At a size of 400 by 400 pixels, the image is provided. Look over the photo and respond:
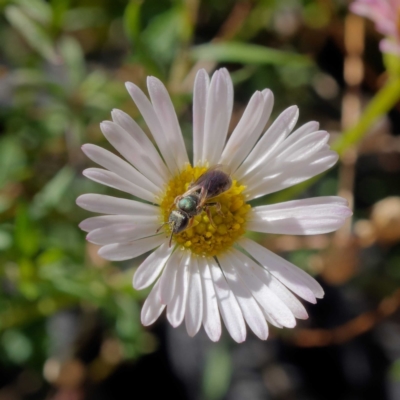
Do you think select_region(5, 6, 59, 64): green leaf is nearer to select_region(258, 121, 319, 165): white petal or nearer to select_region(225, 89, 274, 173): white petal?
select_region(225, 89, 274, 173): white petal

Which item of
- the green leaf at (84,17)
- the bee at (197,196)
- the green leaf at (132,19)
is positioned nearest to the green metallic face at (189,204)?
the bee at (197,196)

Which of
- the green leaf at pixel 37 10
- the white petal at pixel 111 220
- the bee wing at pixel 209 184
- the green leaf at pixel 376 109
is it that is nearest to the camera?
the white petal at pixel 111 220

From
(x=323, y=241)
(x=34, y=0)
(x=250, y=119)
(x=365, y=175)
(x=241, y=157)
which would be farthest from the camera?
(x=365, y=175)

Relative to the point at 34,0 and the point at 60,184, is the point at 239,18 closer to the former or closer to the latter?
the point at 34,0

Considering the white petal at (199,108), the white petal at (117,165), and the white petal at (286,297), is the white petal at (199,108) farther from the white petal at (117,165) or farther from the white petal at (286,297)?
the white petal at (286,297)

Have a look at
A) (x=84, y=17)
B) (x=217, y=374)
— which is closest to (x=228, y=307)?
(x=217, y=374)

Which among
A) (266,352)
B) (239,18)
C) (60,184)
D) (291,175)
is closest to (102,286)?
(60,184)
